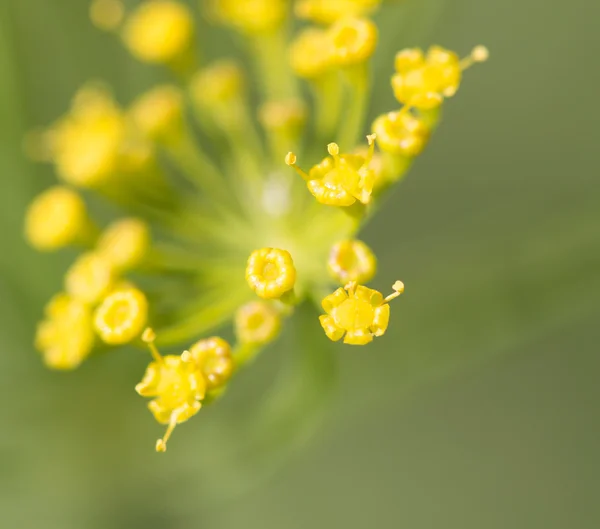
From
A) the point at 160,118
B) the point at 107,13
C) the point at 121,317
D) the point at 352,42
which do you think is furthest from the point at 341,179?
the point at 107,13

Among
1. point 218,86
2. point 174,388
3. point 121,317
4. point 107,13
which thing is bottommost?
point 174,388

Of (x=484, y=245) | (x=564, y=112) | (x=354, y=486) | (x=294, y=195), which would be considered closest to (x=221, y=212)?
(x=294, y=195)

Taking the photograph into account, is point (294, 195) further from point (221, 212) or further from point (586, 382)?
point (586, 382)

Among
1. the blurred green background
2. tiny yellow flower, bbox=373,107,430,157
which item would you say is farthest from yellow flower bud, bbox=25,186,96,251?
tiny yellow flower, bbox=373,107,430,157

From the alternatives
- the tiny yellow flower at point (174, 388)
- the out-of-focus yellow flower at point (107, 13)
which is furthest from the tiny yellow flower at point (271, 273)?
the out-of-focus yellow flower at point (107, 13)

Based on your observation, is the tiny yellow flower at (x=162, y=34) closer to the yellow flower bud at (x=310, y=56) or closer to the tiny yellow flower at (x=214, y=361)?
the yellow flower bud at (x=310, y=56)

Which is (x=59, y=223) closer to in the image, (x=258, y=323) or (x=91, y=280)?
(x=91, y=280)
